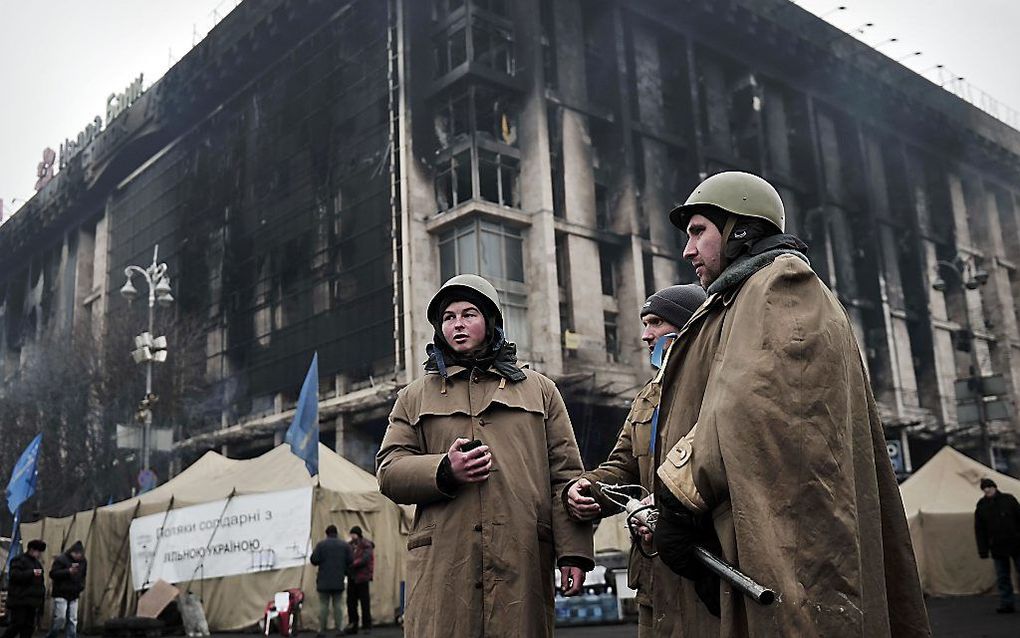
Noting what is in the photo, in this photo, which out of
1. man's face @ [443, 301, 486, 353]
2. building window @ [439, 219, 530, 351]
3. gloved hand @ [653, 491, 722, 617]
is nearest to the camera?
gloved hand @ [653, 491, 722, 617]

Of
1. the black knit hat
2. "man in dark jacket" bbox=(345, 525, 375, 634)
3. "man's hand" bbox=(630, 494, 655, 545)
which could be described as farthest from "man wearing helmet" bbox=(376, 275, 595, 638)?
"man in dark jacket" bbox=(345, 525, 375, 634)

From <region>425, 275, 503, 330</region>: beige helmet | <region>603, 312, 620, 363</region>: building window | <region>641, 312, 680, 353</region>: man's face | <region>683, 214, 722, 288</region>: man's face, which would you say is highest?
<region>603, 312, 620, 363</region>: building window

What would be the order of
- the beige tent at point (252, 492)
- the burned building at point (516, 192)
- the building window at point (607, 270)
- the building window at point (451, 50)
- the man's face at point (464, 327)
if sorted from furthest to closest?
the building window at point (607, 270) < the building window at point (451, 50) < the burned building at point (516, 192) < the beige tent at point (252, 492) < the man's face at point (464, 327)

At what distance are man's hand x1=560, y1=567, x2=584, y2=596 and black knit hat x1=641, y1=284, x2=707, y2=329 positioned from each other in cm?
127

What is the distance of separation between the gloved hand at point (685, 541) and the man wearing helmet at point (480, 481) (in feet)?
3.59

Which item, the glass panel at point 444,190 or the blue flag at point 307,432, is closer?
the blue flag at point 307,432

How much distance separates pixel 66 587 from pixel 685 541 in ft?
47.4

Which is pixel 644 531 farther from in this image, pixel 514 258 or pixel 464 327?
pixel 514 258

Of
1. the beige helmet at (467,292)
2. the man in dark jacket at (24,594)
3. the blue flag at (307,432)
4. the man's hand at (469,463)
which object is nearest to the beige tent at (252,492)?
the blue flag at (307,432)

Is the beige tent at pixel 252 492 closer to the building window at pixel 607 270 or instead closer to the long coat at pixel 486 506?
the long coat at pixel 486 506

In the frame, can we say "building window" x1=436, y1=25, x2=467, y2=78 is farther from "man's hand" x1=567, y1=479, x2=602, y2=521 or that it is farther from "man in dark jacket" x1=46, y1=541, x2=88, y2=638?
"man's hand" x1=567, y1=479, x2=602, y2=521

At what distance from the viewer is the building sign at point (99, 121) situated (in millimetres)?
59344

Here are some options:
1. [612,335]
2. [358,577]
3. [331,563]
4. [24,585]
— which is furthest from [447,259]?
[24,585]

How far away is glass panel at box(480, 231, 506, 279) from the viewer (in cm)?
3619
